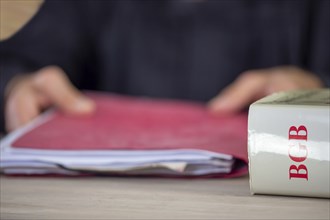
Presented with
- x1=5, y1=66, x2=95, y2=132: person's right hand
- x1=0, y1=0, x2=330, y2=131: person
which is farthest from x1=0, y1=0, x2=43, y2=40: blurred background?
x1=0, y1=0, x2=330, y2=131: person

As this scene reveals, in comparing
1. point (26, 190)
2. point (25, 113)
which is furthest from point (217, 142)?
point (25, 113)

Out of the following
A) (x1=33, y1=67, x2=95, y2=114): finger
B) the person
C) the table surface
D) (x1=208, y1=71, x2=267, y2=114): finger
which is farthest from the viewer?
the person

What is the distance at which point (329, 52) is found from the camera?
1.43 metres

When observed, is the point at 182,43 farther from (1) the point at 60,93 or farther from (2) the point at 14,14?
(2) the point at 14,14

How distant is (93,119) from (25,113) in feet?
0.52

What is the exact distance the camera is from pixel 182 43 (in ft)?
4.80

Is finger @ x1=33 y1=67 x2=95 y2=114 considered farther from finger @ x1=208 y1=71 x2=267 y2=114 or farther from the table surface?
the table surface

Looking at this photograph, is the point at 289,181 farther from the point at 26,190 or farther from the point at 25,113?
the point at 25,113

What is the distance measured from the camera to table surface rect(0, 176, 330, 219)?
478mm

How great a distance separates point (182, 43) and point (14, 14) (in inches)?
A: 37.8

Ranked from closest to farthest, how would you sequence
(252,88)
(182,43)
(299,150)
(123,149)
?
(299,150) < (123,149) < (252,88) < (182,43)

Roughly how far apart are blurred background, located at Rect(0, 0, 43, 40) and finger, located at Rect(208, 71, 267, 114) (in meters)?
0.60

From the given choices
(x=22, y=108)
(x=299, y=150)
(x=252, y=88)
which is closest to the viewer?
(x=299, y=150)

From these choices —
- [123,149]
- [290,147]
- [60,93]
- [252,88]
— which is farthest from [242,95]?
[290,147]
